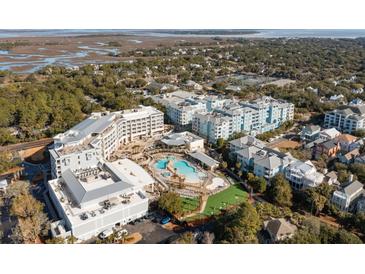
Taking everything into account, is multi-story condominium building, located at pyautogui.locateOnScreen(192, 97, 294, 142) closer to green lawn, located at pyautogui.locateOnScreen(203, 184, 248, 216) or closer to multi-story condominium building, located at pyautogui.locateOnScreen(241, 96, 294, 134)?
multi-story condominium building, located at pyautogui.locateOnScreen(241, 96, 294, 134)

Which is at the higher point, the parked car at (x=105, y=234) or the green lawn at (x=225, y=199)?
the parked car at (x=105, y=234)

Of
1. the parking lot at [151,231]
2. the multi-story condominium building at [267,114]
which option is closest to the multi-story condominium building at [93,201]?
the parking lot at [151,231]

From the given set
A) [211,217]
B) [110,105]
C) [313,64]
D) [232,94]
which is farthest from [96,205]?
[313,64]

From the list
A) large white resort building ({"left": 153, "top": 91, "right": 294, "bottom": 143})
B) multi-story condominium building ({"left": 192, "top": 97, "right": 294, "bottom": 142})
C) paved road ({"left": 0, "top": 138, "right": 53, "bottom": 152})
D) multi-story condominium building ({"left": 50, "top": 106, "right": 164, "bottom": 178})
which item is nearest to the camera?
multi-story condominium building ({"left": 50, "top": 106, "right": 164, "bottom": 178})

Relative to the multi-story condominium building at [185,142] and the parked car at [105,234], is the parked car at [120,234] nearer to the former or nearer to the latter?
the parked car at [105,234]

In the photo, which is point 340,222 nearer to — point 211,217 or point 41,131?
point 211,217

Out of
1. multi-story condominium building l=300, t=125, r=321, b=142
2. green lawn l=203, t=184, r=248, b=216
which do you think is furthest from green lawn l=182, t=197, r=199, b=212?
multi-story condominium building l=300, t=125, r=321, b=142
